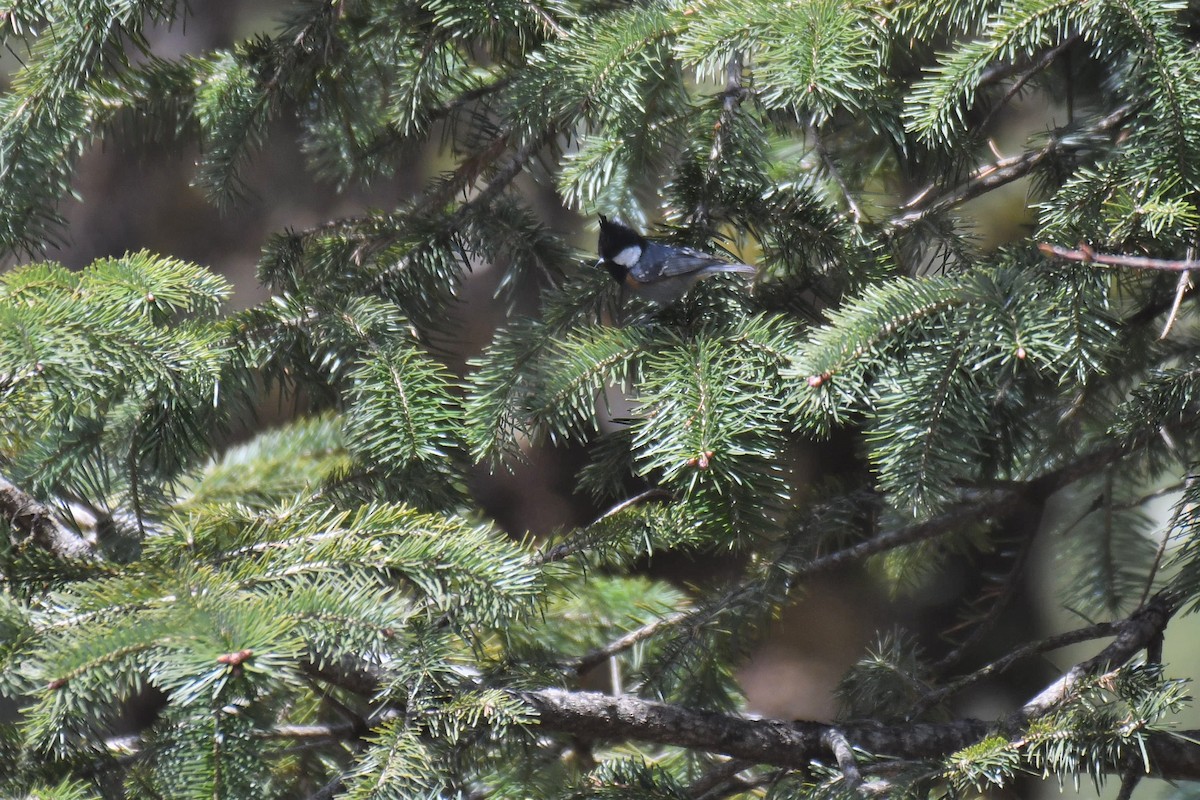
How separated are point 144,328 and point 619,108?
711 millimetres

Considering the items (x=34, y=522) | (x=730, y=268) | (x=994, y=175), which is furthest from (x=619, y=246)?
(x=34, y=522)

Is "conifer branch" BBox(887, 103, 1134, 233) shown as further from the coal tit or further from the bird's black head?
the bird's black head

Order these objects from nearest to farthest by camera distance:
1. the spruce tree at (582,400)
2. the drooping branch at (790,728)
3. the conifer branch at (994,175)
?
the spruce tree at (582,400), the drooping branch at (790,728), the conifer branch at (994,175)

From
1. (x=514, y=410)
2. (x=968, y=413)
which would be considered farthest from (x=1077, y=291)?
(x=514, y=410)

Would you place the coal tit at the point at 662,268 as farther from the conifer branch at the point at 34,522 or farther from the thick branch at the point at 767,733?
the conifer branch at the point at 34,522

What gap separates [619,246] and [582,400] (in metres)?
0.58

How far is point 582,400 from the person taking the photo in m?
1.13

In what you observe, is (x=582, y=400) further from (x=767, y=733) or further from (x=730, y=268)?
(x=767, y=733)

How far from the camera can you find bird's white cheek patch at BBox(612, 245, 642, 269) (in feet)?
4.91

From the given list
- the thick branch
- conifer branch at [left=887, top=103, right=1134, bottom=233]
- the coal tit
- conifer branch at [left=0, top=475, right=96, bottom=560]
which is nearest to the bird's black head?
the coal tit

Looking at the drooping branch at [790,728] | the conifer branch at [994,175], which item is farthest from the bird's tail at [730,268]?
the drooping branch at [790,728]

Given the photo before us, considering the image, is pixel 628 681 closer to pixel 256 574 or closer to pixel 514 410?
pixel 514 410

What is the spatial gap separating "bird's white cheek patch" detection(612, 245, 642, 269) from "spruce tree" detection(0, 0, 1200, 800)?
9cm

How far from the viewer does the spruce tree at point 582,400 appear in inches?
35.7
